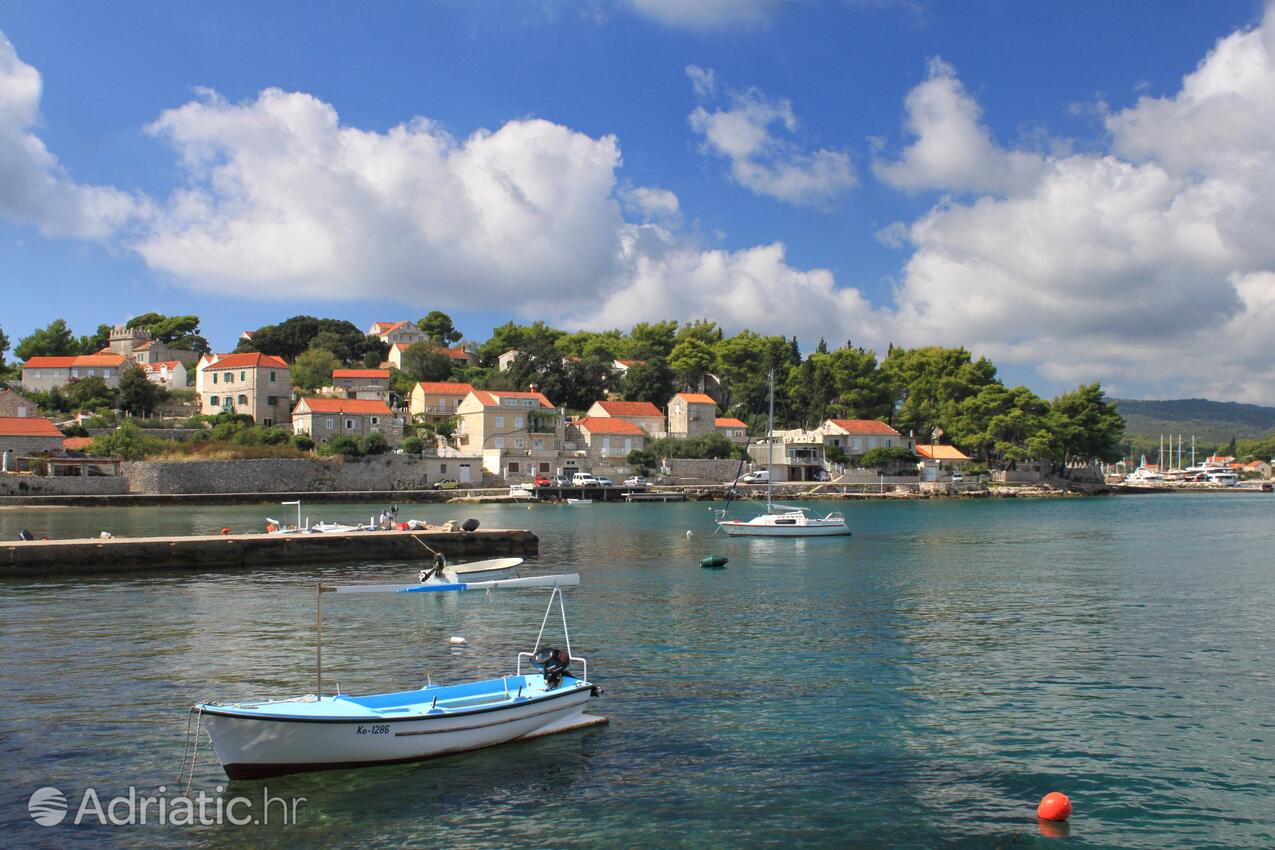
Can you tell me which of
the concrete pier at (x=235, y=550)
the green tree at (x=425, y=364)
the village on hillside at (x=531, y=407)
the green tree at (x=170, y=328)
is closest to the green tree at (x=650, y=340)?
the village on hillside at (x=531, y=407)

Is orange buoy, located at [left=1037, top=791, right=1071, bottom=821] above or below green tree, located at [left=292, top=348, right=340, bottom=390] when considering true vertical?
below

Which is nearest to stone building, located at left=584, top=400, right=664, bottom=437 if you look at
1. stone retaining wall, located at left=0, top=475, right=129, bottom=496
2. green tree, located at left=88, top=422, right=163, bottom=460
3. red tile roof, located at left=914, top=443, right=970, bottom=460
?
red tile roof, located at left=914, top=443, right=970, bottom=460

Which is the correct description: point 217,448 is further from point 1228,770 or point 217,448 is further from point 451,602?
point 1228,770

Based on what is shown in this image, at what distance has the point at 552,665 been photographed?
14531 mm

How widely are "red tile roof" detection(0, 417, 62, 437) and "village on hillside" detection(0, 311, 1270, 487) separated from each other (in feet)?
0.48

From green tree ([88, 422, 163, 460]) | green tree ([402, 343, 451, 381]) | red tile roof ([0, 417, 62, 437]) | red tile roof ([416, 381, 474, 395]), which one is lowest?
green tree ([88, 422, 163, 460])

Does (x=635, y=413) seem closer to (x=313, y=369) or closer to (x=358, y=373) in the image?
(x=358, y=373)

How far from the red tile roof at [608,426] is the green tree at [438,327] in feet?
169

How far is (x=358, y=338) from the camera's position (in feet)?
410

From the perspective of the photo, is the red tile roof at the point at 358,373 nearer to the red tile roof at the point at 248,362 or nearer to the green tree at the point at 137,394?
the red tile roof at the point at 248,362

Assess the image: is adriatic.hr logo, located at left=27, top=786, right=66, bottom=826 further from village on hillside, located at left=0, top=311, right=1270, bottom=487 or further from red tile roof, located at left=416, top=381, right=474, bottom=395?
red tile roof, located at left=416, top=381, right=474, bottom=395

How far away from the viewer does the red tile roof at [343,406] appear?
292 feet

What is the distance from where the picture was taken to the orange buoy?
11203mm

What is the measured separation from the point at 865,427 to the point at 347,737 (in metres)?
102
